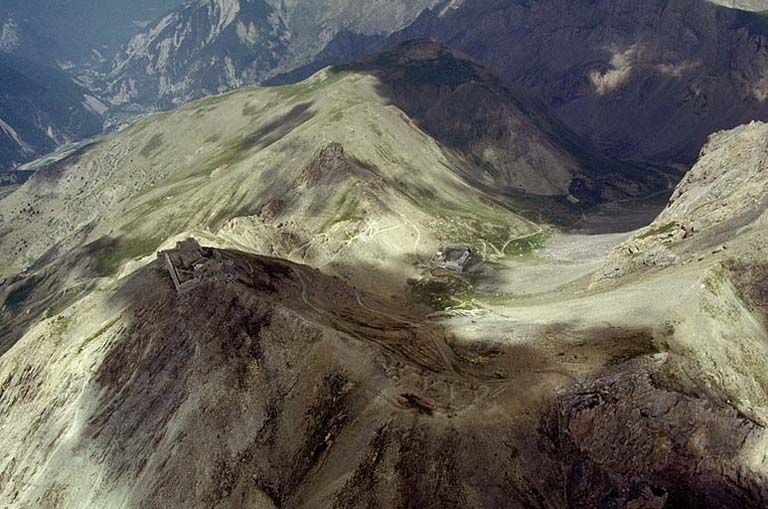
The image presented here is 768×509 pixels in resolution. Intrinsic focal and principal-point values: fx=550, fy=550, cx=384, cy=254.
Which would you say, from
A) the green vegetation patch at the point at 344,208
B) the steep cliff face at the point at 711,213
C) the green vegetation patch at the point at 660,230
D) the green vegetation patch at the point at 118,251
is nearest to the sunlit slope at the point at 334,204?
the green vegetation patch at the point at 344,208

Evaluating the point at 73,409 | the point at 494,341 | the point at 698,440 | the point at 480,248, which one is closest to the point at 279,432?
the point at 73,409

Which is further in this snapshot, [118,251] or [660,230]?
[118,251]

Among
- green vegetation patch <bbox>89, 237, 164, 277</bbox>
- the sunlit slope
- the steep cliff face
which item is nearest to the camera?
the steep cliff face

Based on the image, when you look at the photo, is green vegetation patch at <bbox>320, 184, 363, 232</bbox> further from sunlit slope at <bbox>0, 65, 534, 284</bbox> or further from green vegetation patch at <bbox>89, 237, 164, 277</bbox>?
green vegetation patch at <bbox>89, 237, 164, 277</bbox>

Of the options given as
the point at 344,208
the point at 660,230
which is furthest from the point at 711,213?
the point at 344,208

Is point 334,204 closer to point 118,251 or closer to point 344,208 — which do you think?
point 344,208

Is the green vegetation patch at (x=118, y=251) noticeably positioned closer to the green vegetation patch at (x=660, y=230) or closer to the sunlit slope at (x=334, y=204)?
the sunlit slope at (x=334, y=204)

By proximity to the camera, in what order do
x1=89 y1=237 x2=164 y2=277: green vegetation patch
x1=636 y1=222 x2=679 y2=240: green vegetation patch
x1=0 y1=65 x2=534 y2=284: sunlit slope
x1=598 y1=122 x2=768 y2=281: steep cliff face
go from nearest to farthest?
x1=598 y1=122 x2=768 y2=281: steep cliff face < x1=636 y1=222 x2=679 y2=240: green vegetation patch < x1=0 y1=65 x2=534 y2=284: sunlit slope < x1=89 y1=237 x2=164 y2=277: green vegetation patch

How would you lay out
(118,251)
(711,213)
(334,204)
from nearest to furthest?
(711,213) < (334,204) < (118,251)

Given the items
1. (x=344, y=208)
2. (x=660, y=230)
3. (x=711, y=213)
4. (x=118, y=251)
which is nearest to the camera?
(x=711, y=213)

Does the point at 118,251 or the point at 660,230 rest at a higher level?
the point at 118,251

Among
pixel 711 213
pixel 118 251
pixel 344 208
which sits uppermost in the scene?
pixel 118 251

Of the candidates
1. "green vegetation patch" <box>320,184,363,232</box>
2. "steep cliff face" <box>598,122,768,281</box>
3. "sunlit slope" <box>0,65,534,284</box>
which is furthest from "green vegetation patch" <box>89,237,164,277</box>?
"steep cliff face" <box>598,122,768,281</box>
